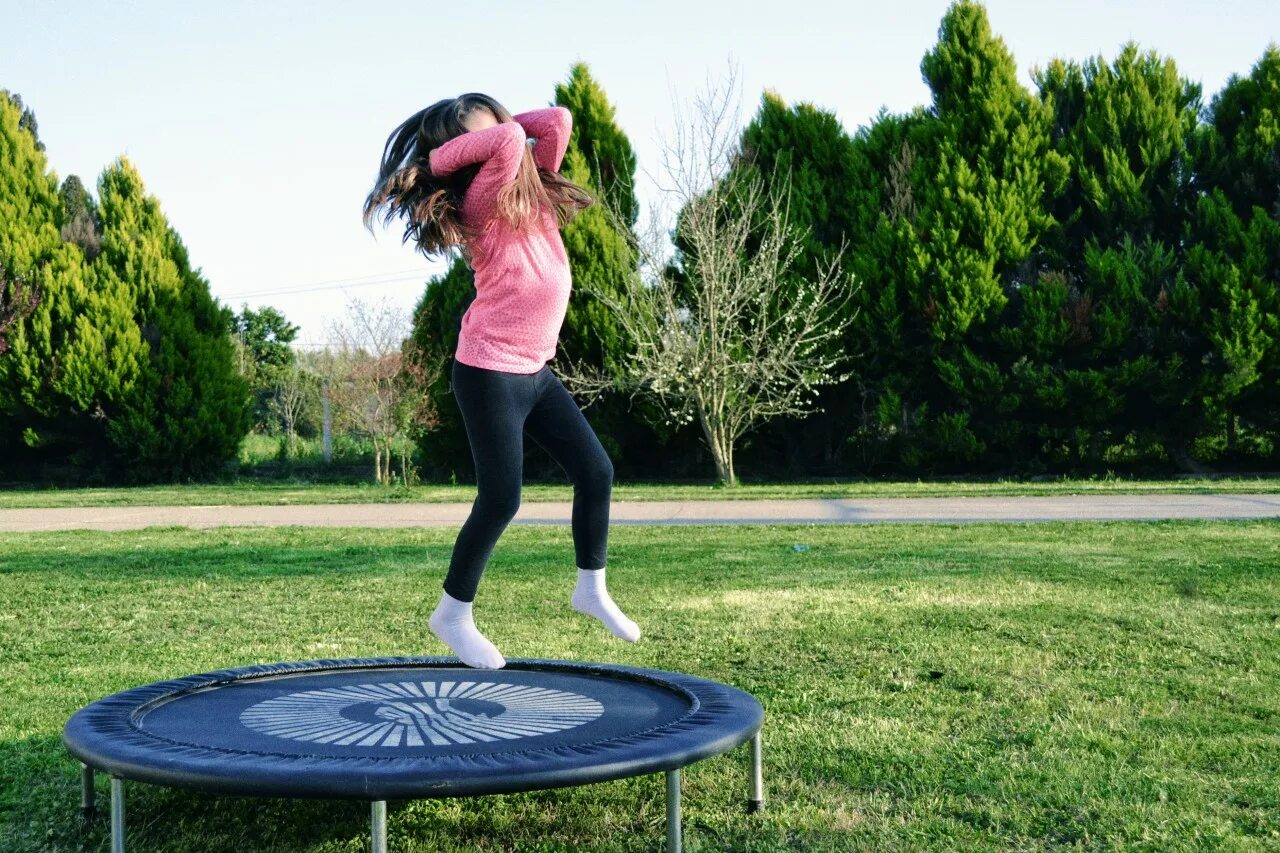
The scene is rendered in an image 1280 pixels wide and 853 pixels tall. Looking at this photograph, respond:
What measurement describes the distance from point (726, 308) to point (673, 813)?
11525mm

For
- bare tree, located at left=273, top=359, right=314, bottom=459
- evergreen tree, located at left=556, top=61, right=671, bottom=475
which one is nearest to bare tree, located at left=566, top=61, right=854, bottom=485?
evergreen tree, located at left=556, top=61, right=671, bottom=475

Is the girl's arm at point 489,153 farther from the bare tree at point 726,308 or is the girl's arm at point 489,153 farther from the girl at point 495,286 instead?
→ the bare tree at point 726,308

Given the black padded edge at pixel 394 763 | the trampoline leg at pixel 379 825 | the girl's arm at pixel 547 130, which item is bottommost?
the trampoline leg at pixel 379 825

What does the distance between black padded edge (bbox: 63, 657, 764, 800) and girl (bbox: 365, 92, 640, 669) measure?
0.68m

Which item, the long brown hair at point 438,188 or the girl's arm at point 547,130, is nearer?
the long brown hair at point 438,188

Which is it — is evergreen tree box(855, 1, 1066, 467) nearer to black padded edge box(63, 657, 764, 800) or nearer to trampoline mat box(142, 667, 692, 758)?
trampoline mat box(142, 667, 692, 758)

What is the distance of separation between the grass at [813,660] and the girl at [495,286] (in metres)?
0.59

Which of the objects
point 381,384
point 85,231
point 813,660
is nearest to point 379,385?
point 381,384

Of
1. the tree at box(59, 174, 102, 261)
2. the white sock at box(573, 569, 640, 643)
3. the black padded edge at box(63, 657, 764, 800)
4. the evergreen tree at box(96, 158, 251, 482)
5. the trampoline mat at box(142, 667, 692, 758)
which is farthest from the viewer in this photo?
the tree at box(59, 174, 102, 261)

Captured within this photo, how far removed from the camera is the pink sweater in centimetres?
275

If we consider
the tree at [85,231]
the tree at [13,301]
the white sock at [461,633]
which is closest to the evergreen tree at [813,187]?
the tree at [85,231]

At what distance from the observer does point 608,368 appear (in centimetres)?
1453

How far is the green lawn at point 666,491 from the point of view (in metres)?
11.7

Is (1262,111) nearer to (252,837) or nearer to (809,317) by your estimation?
(809,317)
